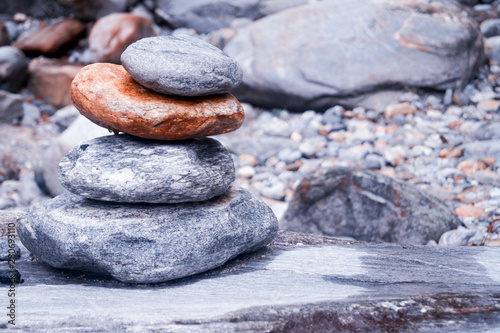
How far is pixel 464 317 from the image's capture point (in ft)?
7.70

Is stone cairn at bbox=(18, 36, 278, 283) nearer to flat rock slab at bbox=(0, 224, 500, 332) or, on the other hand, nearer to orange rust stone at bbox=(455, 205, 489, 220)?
flat rock slab at bbox=(0, 224, 500, 332)

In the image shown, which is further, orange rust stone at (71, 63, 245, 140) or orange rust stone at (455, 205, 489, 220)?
orange rust stone at (455, 205, 489, 220)

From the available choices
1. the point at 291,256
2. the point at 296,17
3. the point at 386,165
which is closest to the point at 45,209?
the point at 291,256

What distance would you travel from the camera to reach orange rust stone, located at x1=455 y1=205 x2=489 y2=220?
15.2 ft

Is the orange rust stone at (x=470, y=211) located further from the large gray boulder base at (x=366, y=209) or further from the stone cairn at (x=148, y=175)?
the stone cairn at (x=148, y=175)

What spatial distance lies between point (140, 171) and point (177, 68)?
630 millimetres

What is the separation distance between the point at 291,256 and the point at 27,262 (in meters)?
1.76

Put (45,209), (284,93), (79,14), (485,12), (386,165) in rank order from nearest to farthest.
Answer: (45,209) → (386,165) → (284,93) → (485,12) → (79,14)

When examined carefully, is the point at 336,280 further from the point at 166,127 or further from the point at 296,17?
the point at 296,17

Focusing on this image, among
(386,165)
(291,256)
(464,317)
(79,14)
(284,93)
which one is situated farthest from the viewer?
(79,14)

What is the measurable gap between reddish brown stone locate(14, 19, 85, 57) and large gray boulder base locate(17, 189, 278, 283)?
374 inches

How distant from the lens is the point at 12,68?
9984 millimetres

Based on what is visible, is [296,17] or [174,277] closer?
[174,277]

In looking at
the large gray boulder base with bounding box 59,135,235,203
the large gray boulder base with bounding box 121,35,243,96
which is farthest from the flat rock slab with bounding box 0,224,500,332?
the large gray boulder base with bounding box 121,35,243,96
